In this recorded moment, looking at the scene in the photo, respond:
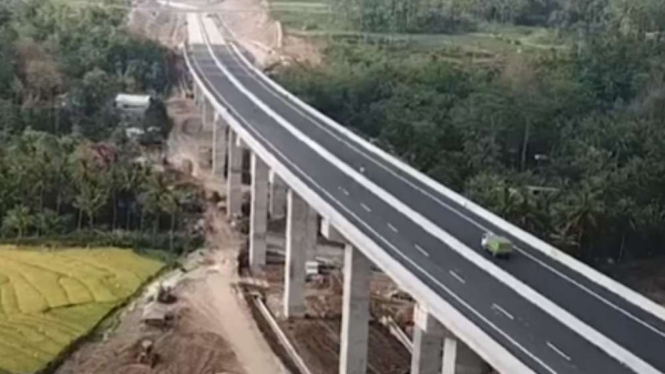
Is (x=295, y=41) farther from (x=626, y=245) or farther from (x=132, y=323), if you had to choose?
(x=132, y=323)

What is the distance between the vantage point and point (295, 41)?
122 m

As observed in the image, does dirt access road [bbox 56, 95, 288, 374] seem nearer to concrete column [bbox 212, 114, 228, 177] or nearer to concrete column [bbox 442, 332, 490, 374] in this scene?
concrete column [bbox 442, 332, 490, 374]

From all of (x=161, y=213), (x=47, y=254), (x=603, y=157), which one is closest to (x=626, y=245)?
(x=603, y=157)

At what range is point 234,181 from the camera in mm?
67375

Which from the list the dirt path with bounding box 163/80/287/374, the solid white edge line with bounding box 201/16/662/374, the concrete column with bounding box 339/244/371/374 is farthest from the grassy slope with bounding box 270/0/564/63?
the concrete column with bounding box 339/244/371/374

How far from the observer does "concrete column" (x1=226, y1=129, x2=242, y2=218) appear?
67375mm

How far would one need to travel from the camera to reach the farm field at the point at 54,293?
1773 inches

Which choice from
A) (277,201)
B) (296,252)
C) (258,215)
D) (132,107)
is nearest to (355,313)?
(296,252)

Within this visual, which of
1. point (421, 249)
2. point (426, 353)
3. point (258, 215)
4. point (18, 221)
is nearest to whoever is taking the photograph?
point (421, 249)

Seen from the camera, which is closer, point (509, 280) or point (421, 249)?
point (509, 280)

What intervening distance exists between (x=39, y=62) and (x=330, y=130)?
35811mm

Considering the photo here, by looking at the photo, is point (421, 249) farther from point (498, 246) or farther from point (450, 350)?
point (450, 350)

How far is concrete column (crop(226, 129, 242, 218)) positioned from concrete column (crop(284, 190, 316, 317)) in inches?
644

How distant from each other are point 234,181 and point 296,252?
56.1 ft
